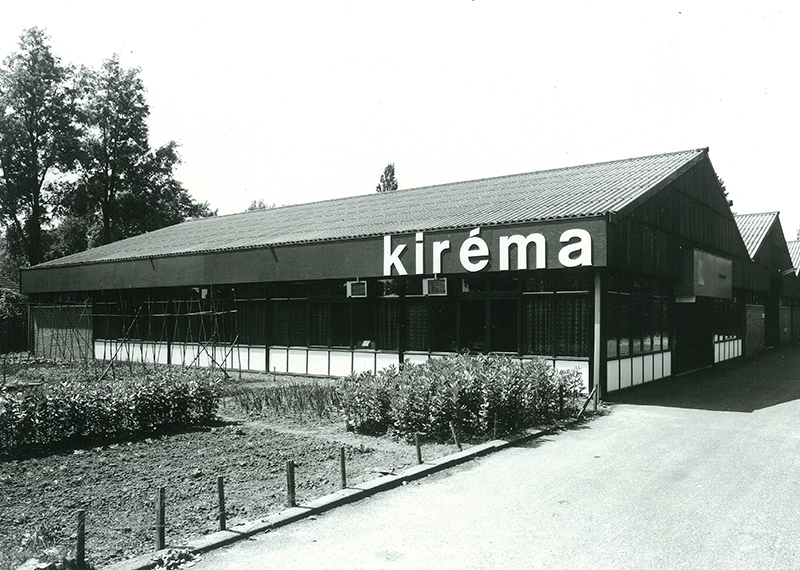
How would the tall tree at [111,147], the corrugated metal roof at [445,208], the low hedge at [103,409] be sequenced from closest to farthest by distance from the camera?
the low hedge at [103,409]
the corrugated metal roof at [445,208]
the tall tree at [111,147]

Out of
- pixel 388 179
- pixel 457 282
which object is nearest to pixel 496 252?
pixel 457 282

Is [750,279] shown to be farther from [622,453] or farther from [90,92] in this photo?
[90,92]

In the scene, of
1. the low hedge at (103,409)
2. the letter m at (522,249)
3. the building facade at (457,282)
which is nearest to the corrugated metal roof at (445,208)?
the building facade at (457,282)

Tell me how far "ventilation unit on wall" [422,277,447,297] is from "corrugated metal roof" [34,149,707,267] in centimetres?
138

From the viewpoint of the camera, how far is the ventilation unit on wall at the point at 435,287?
1805 cm

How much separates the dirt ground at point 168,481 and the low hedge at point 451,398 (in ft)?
1.53

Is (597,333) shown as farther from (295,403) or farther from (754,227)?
(754,227)

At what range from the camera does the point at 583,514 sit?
703cm

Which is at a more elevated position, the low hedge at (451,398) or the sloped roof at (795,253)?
the sloped roof at (795,253)

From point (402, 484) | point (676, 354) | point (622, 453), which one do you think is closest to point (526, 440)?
point (622, 453)

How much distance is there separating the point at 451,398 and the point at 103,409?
5510 millimetres

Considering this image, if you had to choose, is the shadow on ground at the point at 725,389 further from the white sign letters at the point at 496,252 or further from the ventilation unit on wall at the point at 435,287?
the ventilation unit on wall at the point at 435,287

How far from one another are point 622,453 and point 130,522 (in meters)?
6.69

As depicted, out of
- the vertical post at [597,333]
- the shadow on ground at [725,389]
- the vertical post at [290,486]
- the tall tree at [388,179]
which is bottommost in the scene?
the shadow on ground at [725,389]
